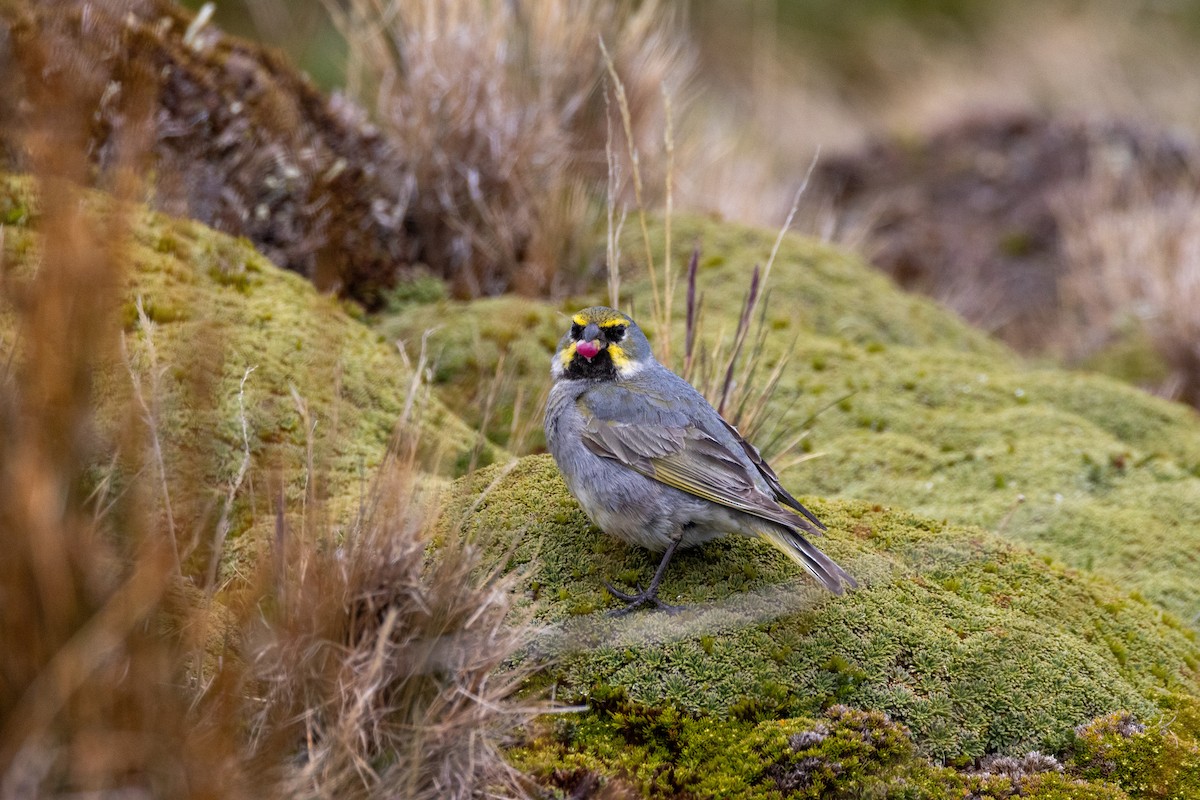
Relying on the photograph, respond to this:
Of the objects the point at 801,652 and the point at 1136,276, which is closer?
the point at 801,652

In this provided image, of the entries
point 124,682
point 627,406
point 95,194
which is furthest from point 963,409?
point 124,682

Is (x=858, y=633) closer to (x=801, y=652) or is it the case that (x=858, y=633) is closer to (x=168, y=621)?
(x=801, y=652)

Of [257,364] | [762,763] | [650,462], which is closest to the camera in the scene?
[762,763]

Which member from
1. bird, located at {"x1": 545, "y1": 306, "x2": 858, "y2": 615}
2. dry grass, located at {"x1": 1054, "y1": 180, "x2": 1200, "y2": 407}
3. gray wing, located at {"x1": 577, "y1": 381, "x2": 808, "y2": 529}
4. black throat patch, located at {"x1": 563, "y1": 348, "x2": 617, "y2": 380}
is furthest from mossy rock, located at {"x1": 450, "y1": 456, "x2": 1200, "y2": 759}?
dry grass, located at {"x1": 1054, "y1": 180, "x2": 1200, "y2": 407}

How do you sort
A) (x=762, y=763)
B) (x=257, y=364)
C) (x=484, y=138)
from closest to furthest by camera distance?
(x=762, y=763) → (x=257, y=364) → (x=484, y=138)

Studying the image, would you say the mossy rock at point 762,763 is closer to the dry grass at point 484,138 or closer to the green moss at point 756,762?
the green moss at point 756,762

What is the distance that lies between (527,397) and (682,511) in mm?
2141

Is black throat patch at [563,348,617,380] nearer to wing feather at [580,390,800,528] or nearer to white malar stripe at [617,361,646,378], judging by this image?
white malar stripe at [617,361,646,378]

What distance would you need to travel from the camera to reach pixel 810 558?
3.86m

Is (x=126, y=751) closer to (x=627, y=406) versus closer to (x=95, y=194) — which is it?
(x=627, y=406)

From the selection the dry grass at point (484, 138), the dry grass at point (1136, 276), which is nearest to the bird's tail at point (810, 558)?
the dry grass at point (484, 138)

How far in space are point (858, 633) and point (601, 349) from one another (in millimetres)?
1506

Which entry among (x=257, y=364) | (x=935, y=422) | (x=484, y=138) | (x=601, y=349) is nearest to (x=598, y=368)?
(x=601, y=349)

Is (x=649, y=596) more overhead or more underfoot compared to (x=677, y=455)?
more underfoot
